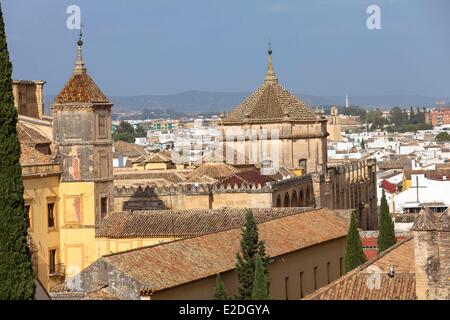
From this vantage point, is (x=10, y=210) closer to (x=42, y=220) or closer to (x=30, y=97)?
(x=42, y=220)

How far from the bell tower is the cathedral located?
0.03m

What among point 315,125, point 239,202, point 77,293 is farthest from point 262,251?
point 315,125

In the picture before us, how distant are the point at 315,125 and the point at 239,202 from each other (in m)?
14.6

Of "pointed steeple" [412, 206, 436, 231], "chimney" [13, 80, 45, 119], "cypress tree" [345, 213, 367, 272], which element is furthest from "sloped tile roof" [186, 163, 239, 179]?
"pointed steeple" [412, 206, 436, 231]

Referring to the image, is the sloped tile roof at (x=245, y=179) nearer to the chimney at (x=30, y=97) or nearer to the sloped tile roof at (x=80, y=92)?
the chimney at (x=30, y=97)

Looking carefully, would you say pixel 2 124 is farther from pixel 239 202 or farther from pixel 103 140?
pixel 239 202

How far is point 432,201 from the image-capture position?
228ft

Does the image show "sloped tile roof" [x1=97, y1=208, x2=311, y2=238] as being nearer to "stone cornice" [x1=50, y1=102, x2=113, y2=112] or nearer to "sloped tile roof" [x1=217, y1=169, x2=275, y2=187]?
"stone cornice" [x1=50, y1=102, x2=113, y2=112]

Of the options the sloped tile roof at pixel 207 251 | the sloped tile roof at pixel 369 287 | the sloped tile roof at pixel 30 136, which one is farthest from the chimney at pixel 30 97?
the sloped tile roof at pixel 369 287

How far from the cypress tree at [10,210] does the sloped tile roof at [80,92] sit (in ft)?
57.2

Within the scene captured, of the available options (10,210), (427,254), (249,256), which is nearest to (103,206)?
(249,256)

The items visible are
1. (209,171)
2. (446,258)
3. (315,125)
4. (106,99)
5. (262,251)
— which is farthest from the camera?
(315,125)

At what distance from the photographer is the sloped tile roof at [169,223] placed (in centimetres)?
4041

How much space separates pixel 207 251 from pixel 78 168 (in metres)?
8.06
